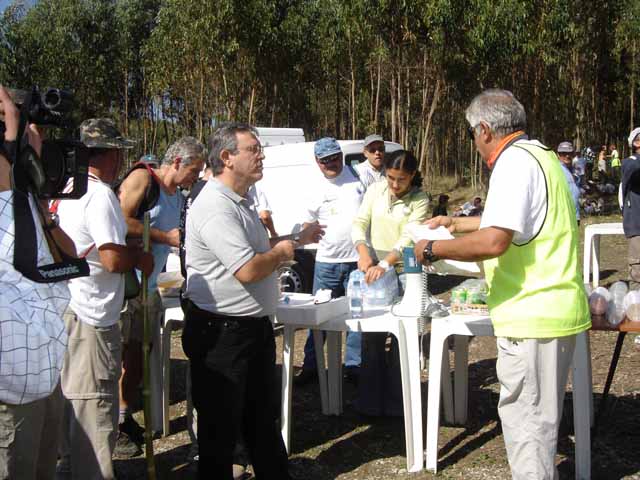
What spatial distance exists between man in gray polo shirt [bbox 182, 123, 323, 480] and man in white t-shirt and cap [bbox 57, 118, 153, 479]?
0.35 meters

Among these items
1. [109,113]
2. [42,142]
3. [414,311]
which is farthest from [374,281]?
[109,113]

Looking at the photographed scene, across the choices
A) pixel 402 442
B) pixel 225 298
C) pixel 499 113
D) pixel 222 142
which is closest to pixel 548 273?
pixel 499 113

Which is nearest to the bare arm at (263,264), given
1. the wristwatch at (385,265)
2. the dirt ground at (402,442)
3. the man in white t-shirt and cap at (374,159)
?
the wristwatch at (385,265)

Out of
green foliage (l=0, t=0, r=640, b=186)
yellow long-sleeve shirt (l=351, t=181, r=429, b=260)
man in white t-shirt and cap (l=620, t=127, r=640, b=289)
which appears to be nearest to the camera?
yellow long-sleeve shirt (l=351, t=181, r=429, b=260)

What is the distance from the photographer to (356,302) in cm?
452

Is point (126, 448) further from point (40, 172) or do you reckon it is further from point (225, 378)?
point (40, 172)

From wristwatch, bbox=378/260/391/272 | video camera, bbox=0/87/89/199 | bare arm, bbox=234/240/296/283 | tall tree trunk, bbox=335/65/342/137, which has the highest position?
tall tree trunk, bbox=335/65/342/137

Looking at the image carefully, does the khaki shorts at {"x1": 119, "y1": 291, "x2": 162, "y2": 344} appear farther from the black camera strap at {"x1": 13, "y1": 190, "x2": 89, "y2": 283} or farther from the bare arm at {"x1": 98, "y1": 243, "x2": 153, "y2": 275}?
the black camera strap at {"x1": 13, "y1": 190, "x2": 89, "y2": 283}

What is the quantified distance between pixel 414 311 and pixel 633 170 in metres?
4.09

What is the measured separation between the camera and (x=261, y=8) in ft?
77.8

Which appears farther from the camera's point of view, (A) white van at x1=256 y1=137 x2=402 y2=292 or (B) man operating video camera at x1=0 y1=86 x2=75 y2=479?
(A) white van at x1=256 y1=137 x2=402 y2=292

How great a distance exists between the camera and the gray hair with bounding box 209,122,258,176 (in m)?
3.48

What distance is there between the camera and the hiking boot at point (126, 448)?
4.59 metres

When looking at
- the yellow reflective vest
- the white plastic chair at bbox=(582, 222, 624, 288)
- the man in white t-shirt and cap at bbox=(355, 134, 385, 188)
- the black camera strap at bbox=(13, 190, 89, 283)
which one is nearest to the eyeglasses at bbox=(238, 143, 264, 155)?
the yellow reflective vest
